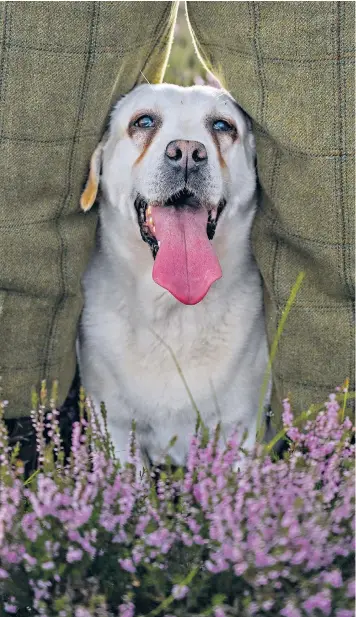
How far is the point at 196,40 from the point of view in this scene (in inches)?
86.0

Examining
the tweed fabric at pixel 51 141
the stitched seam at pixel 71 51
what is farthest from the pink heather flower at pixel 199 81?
the stitched seam at pixel 71 51

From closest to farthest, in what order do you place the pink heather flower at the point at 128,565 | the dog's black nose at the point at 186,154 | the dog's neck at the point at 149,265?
the pink heather flower at the point at 128,565
the dog's black nose at the point at 186,154
the dog's neck at the point at 149,265

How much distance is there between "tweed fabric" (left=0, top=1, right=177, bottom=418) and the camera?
1968 millimetres

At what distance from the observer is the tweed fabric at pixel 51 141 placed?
6.46 ft

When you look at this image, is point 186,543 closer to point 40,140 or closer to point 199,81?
point 40,140

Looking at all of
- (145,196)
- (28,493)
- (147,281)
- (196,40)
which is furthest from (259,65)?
(28,493)

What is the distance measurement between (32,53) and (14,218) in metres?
0.41

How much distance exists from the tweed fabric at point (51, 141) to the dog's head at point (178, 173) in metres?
0.09

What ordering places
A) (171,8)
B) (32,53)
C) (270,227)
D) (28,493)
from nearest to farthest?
(28,493), (32,53), (171,8), (270,227)

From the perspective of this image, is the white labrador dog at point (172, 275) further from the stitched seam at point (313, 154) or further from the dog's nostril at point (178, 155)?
the stitched seam at point (313, 154)

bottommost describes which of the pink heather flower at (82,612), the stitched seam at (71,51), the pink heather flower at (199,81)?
the pink heather flower at (82,612)

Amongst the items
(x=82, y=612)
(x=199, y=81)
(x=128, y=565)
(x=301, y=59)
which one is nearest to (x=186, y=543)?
(x=128, y=565)

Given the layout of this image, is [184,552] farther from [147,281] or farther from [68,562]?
[147,281]

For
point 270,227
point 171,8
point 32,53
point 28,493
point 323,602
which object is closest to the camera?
point 323,602
